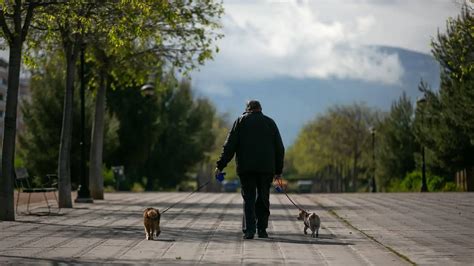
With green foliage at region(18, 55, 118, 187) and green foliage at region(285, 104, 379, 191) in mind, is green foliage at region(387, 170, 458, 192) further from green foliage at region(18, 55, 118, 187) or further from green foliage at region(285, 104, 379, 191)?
green foliage at region(285, 104, 379, 191)

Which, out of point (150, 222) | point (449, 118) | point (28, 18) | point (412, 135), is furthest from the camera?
point (412, 135)

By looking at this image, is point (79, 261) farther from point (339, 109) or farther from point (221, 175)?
point (339, 109)

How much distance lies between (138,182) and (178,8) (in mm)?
41724

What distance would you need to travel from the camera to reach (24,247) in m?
13.2

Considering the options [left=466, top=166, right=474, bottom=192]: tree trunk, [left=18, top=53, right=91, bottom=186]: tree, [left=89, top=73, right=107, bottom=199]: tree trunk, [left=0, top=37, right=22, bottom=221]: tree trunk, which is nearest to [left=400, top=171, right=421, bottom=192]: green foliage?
[left=466, top=166, right=474, bottom=192]: tree trunk

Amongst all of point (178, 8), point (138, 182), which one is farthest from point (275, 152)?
point (138, 182)

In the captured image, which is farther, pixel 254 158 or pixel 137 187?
pixel 137 187

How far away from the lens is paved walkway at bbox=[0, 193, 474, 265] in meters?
11.6

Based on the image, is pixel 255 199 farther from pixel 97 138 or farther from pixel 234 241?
pixel 97 138

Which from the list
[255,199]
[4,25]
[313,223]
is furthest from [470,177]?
[255,199]

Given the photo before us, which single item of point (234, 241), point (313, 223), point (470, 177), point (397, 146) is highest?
point (397, 146)

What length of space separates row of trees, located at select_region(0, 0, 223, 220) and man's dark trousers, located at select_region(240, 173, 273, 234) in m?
5.95

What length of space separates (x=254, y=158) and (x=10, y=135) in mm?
6612

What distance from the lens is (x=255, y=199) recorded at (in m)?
14.6
